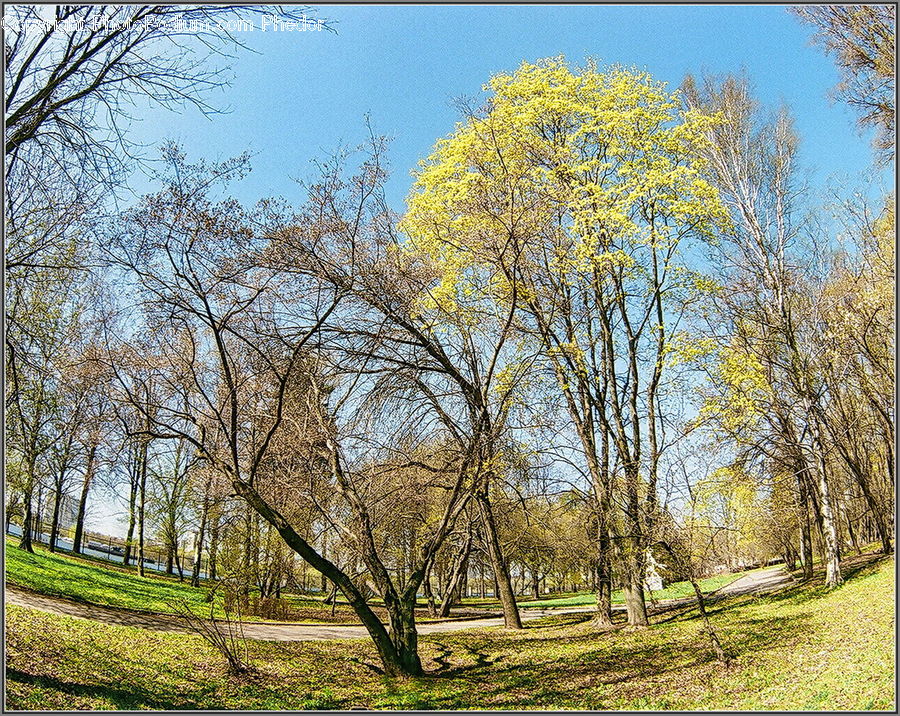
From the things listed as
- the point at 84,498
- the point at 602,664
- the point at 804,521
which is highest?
the point at 84,498

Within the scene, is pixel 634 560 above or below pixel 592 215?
below

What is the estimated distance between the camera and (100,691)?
19.4 feet

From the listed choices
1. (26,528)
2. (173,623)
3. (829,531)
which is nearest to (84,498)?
(26,528)

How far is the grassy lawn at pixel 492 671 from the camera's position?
19.3ft

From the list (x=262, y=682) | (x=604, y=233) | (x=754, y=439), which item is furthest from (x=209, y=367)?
(x=754, y=439)

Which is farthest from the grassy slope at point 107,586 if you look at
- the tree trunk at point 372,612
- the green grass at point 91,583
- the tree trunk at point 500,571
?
the tree trunk at point 500,571

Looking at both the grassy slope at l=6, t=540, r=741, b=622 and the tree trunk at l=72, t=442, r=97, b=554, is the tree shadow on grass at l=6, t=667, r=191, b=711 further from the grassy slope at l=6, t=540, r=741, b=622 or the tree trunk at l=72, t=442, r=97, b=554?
the tree trunk at l=72, t=442, r=97, b=554

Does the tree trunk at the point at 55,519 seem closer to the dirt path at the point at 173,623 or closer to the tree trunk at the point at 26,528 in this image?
the tree trunk at the point at 26,528

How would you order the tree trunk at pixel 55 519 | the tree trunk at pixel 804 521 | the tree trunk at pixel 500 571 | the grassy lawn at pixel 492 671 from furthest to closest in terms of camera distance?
1. the tree trunk at pixel 804 521
2. the tree trunk at pixel 500 571
3. the tree trunk at pixel 55 519
4. the grassy lawn at pixel 492 671

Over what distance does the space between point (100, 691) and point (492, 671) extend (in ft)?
14.2

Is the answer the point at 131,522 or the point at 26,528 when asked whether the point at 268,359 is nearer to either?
the point at 26,528

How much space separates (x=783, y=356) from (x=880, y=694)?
27.0 ft

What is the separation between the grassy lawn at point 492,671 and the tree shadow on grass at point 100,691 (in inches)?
0.6

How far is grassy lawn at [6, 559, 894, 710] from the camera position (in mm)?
5871
